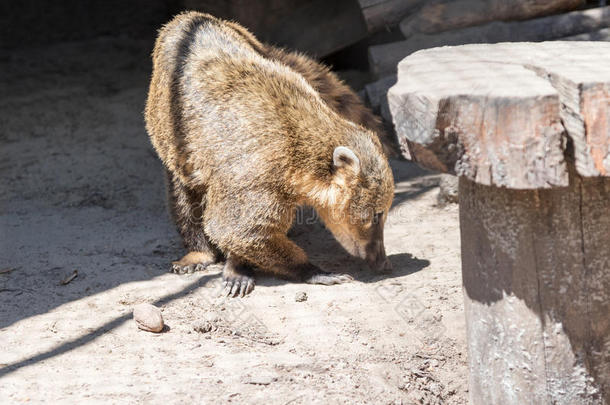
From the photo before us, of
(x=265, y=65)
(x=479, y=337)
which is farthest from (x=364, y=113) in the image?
(x=479, y=337)

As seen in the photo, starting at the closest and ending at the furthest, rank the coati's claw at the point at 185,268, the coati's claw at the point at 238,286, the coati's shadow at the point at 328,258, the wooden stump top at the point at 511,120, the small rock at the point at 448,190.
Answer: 1. the wooden stump top at the point at 511,120
2. the coati's claw at the point at 238,286
3. the coati's shadow at the point at 328,258
4. the coati's claw at the point at 185,268
5. the small rock at the point at 448,190

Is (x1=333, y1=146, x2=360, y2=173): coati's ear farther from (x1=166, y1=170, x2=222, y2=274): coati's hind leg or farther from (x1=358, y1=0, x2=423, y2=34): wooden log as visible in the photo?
(x1=358, y1=0, x2=423, y2=34): wooden log

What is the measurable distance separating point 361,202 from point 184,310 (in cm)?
117

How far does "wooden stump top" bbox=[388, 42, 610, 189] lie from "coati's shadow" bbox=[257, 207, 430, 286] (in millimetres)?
1976

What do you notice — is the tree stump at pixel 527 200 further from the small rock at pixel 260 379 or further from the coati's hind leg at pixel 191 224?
the coati's hind leg at pixel 191 224

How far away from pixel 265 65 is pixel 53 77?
4996 millimetres

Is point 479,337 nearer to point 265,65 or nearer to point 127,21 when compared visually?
point 265,65

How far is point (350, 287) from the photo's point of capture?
4434mm

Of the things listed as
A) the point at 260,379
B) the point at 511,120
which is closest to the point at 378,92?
the point at 260,379

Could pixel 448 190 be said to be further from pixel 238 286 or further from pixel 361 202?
pixel 238 286

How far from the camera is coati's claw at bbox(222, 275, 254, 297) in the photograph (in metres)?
4.40

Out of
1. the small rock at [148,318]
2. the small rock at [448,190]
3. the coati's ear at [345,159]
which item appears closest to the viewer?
the small rock at [148,318]

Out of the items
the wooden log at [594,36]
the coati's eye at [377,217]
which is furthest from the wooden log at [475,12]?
the coati's eye at [377,217]

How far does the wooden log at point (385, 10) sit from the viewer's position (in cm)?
676
